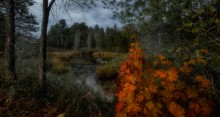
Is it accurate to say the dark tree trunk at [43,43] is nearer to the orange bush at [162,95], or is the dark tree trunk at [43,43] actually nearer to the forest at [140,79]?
the forest at [140,79]

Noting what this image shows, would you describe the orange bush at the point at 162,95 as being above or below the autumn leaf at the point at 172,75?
below

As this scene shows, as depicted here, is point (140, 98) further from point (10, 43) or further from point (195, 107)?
point (10, 43)

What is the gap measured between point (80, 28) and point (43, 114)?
223 ft

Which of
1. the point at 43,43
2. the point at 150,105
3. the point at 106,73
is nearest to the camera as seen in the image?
the point at 150,105

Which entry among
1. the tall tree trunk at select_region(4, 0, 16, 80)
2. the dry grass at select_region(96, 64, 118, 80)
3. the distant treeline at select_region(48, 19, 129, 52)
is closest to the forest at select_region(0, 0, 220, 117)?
the tall tree trunk at select_region(4, 0, 16, 80)

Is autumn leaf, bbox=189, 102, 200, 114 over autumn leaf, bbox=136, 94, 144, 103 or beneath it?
beneath

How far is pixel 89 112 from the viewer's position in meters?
5.25

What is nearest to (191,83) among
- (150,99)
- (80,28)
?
(150,99)

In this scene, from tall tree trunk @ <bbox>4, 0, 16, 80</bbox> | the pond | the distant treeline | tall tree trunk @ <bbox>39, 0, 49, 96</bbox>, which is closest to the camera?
tall tree trunk @ <bbox>39, 0, 49, 96</bbox>

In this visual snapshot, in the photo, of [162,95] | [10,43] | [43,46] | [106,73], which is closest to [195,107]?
[162,95]

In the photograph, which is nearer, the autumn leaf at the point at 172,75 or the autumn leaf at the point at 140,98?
the autumn leaf at the point at 172,75

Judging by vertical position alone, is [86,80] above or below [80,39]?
below

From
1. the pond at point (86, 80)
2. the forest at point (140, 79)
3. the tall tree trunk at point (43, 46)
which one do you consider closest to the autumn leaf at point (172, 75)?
the forest at point (140, 79)

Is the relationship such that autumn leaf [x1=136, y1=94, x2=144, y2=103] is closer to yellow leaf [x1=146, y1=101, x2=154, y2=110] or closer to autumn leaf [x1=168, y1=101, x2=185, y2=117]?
yellow leaf [x1=146, y1=101, x2=154, y2=110]
